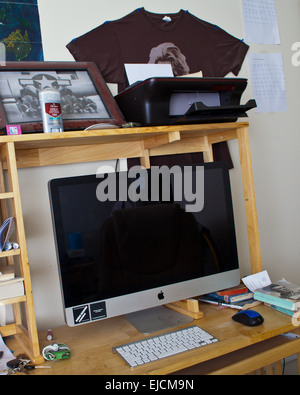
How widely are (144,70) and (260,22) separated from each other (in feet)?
2.71

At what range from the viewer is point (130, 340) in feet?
4.48

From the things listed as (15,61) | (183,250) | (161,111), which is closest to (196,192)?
(183,250)

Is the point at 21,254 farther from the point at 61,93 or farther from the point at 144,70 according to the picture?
the point at 144,70

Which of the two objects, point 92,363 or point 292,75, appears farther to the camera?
point 292,75

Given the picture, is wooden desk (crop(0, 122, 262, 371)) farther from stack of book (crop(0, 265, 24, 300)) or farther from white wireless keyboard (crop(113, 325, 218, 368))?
white wireless keyboard (crop(113, 325, 218, 368))

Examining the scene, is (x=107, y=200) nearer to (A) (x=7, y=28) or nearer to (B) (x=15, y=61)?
(B) (x=15, y=61)

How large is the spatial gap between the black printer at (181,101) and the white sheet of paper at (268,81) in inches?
24.1

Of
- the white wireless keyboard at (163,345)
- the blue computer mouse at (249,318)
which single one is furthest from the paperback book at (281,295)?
the white wireless keyboard at (163,345)

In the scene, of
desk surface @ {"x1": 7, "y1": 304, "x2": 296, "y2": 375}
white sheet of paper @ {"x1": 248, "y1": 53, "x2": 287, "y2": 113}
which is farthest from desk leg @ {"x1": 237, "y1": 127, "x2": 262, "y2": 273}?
white sheet of paper @ {"x1": 248, "y1": 53, "x2": 287, "y2": 113}

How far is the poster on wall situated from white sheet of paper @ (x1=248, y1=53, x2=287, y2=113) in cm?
111

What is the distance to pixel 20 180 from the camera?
1561 mm

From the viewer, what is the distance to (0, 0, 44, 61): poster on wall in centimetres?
150
